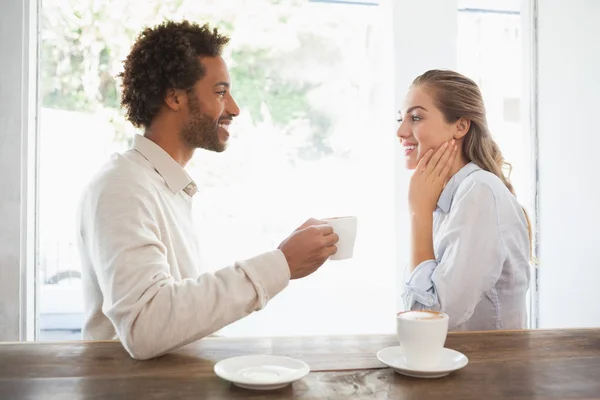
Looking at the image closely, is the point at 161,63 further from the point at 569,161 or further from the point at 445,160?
the point at 569,161

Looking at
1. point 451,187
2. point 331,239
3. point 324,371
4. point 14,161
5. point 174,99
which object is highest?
point 174,99

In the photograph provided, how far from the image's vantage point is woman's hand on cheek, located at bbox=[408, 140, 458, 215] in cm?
169

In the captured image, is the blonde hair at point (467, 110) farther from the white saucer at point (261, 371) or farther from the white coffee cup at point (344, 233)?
the white saucer at point (261, 371)

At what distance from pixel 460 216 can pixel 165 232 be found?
2.41 ft

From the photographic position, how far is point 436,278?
4.81 ft

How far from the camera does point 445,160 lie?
173 cm

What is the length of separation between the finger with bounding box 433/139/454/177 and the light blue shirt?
136 mm

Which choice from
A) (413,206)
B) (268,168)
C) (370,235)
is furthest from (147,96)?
(370,235)

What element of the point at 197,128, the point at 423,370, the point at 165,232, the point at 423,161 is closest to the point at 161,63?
the point at 197,128

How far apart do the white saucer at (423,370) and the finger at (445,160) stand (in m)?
0.71

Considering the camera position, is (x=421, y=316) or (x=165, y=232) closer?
(x=421, y=316)

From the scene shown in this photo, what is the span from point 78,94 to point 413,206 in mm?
2196

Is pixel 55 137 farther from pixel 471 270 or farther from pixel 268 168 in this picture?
pixel 471 270

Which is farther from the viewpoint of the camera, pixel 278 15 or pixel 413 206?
pixel 278 15
